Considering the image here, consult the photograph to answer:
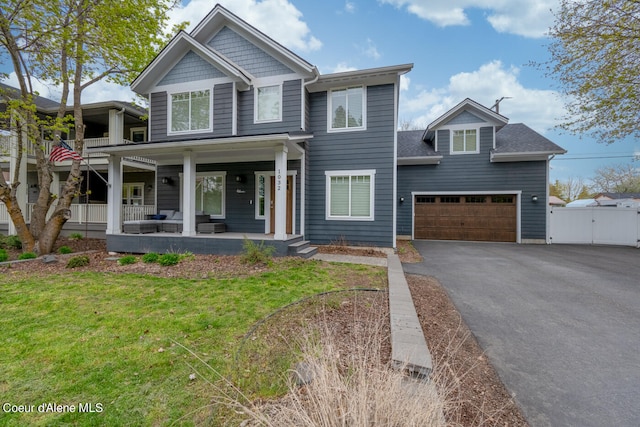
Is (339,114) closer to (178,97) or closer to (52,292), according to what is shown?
(178,97)

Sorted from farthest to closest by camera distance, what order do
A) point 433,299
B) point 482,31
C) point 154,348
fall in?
point 482,31
point 433,299
point 154,348

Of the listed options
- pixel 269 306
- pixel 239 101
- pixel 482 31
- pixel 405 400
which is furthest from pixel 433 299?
pixel 482 31

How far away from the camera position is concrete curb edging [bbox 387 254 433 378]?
2377 millimetres

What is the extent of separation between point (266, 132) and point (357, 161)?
11.3ft

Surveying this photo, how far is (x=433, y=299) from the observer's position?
15.8ft

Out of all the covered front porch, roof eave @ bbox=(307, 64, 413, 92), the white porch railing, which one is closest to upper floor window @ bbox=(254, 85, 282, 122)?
roof eave @ bbox=(307, 64, 413, 92)

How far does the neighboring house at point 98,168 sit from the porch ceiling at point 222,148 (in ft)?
11.4

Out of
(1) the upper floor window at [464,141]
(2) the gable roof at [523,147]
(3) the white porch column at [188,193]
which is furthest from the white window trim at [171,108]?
(2) the gable roof at [523,147]

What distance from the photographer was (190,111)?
1045cm

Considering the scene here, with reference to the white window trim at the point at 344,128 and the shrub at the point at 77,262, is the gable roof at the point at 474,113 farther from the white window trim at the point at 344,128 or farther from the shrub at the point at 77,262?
the shrub at the point at 77,262

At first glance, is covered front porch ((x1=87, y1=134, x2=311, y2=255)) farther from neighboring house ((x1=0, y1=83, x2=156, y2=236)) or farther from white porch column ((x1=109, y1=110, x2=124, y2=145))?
white porch column ((x1=109, y1=110, x2=124, y2=145))

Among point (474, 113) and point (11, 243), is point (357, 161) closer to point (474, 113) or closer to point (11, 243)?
point (474, 113)

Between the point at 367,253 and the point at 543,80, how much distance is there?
9914mm

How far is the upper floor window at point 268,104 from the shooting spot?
388 inches
